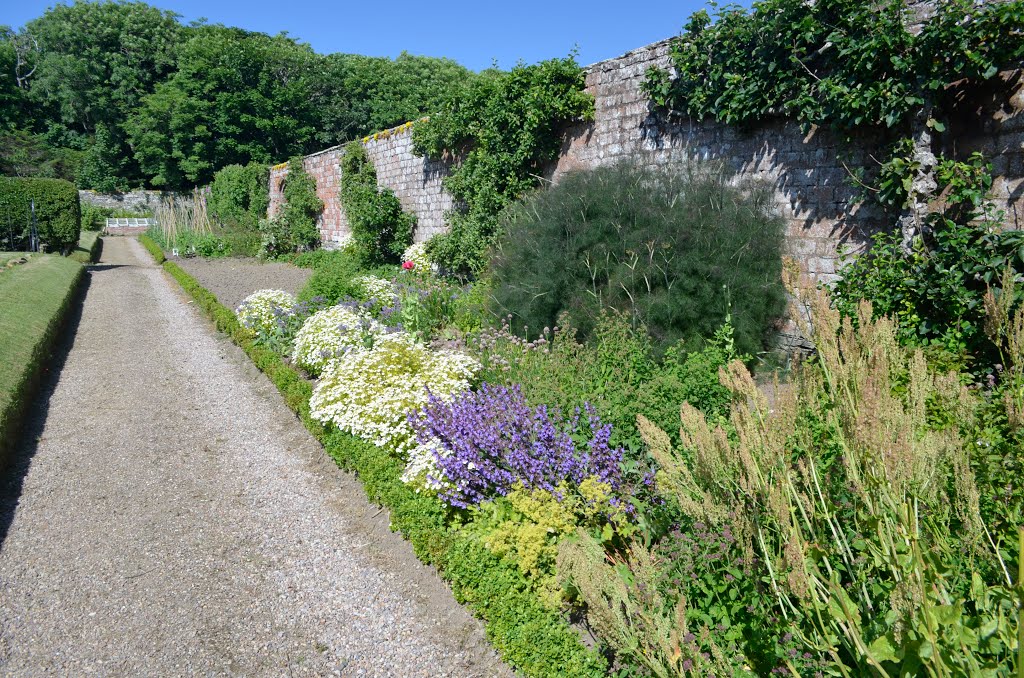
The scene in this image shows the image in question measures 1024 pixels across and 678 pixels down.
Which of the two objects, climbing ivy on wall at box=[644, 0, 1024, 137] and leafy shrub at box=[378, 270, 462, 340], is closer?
climbing ivy on wall at box=[644, 0, 1024, 137]

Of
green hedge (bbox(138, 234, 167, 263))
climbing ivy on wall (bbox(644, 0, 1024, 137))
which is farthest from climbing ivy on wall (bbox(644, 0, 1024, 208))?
green hedge (bbox(138, 234, 167, 263))

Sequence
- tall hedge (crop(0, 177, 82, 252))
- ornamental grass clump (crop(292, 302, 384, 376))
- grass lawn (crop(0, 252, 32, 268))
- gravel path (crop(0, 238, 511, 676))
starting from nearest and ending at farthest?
gravel path (crop(0, 238, 511, 676)) → ornamental grass clump (crop(292, 302, 384, 376)) → grass lawn (crop(0, 252, 32, 268)) → tall hedge (crop(0, 177, 82, 252))

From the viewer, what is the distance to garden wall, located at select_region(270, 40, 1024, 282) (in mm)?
4617

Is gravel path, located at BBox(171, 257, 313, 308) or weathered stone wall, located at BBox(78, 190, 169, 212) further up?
weathered stone wall, located at BBox(78, 190, 169, 212)

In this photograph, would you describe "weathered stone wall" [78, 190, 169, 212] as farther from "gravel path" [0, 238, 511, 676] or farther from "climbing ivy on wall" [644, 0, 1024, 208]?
"climbing ivy on wall" [644, 0, 1024, 208]

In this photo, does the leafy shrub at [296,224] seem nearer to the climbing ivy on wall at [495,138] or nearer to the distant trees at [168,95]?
the climbing ivy on wall at [495,138]

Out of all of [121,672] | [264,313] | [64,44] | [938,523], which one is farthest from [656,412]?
[64,44]

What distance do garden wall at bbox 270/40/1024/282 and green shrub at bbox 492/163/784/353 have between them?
276 mm

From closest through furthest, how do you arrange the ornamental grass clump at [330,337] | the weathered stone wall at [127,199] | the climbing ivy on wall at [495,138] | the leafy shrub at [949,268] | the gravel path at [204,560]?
1. the gravel path at [204,560]
2. the leafy shrub at [949,268]
3. the ornamental grass clump at [330,337]
4. the climbing ivy on wall at [495,138]
5. the weathered stone wall at [127,199]

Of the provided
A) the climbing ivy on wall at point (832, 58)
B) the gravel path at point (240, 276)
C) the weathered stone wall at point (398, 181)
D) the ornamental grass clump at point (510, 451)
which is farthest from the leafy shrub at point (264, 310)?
the climbing ivy on wall at point (832, 58)

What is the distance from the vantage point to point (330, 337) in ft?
20.2

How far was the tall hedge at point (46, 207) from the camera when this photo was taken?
50.8ft

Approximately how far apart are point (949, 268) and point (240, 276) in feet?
41.3

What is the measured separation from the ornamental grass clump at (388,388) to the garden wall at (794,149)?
319 cm
